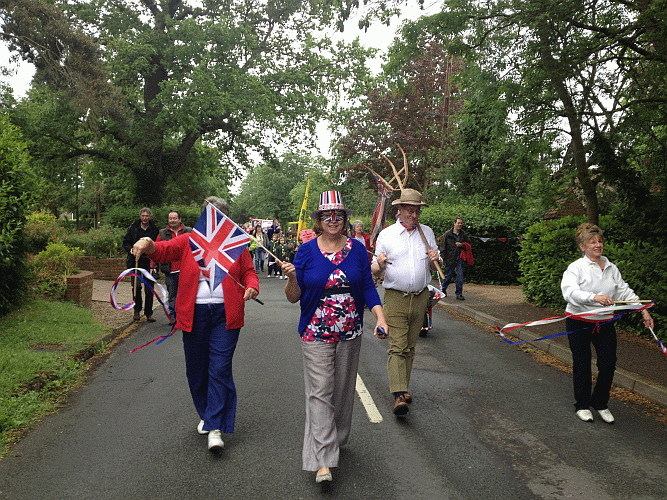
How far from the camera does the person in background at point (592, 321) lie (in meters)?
5.56

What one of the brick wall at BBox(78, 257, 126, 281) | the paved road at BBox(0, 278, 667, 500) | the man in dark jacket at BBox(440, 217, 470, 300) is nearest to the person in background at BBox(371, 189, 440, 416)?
the paved road at BBox(0, 278, 667, 500)

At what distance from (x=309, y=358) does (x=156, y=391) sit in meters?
2.87

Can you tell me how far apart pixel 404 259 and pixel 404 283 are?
9.2 inches

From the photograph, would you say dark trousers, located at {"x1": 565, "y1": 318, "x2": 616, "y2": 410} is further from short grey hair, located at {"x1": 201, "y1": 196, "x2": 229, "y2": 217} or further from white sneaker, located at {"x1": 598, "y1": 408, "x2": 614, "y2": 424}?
short grey hair, located at {"x1": 201, "y1": 196, "x2": 229, "y2": 217}

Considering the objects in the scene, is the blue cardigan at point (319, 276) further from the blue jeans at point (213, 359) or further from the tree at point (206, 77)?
the tree at point (206, 77)

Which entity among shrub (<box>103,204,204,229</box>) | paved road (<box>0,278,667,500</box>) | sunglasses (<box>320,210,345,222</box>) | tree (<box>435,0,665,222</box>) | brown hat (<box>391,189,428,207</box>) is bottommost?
paved road (<box>0,278,667,500</box>)

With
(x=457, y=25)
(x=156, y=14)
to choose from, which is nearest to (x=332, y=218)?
(x=457, y=25)

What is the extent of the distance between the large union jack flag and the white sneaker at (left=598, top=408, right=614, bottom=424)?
371cm

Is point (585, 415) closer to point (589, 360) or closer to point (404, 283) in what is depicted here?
point (589, 360)

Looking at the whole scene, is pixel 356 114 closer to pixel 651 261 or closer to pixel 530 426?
pixel 651 261

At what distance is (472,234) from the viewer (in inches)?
770

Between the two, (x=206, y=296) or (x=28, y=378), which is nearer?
(x=206, y=296)

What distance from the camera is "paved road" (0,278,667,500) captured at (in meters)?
4.07

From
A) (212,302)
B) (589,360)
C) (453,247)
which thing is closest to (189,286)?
(212,302)
